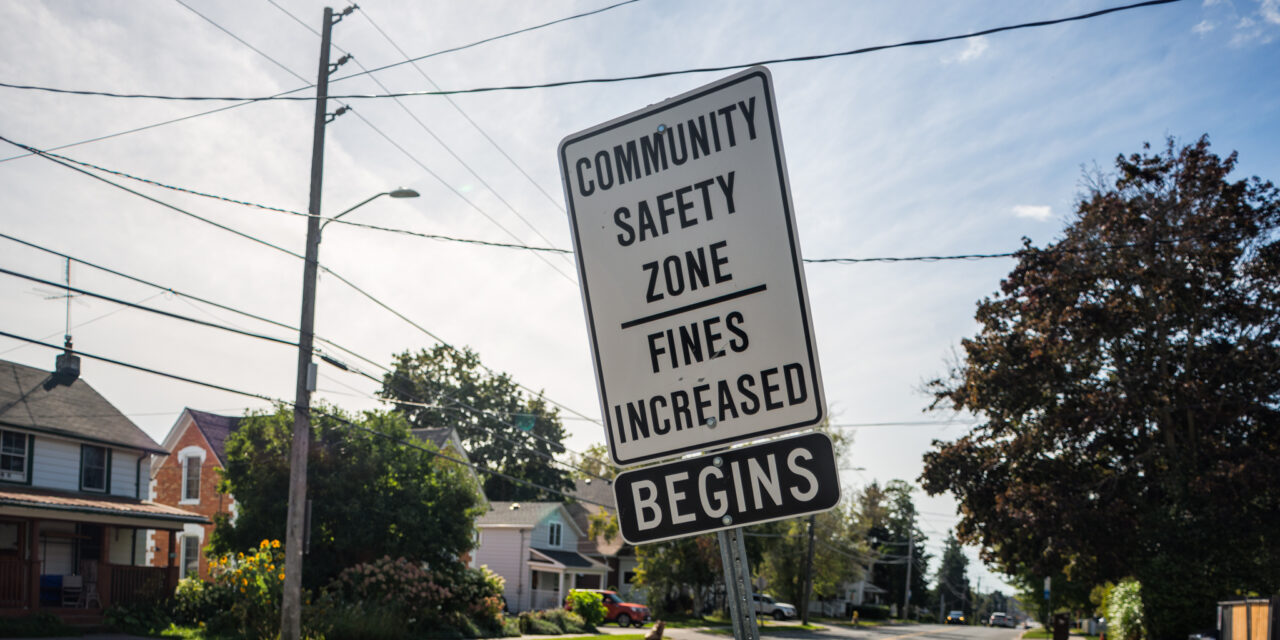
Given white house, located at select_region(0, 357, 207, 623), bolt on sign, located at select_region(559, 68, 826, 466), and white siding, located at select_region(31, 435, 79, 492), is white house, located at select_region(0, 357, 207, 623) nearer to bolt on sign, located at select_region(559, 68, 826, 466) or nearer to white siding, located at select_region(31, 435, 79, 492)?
white siding, located at select_region(31, 435, 79, 492)

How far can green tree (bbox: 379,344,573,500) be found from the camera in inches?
2793

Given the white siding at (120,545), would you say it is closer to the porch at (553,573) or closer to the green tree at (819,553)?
the porch at (553,573)

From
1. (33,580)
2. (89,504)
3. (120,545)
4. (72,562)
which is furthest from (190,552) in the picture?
(33,580)

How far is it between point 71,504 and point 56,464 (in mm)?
2600

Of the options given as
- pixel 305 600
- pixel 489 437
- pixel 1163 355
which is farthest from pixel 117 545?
pixel 489 437

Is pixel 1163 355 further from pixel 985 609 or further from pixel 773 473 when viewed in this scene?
pixel 985 609

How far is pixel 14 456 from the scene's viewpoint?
26.2 m

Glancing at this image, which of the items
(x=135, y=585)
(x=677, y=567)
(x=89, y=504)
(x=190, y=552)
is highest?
(x=89, y=504)

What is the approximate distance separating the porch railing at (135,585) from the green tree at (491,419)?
4136 centimetres

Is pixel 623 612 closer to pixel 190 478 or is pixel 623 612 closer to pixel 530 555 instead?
pixel 530 555

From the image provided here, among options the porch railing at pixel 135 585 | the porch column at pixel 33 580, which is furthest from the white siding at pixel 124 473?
the porch column at pixel 33 580

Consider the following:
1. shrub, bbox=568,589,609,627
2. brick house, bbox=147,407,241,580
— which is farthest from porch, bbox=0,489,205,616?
shrub, bbox=568,589,609,627

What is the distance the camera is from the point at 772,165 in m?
2.44

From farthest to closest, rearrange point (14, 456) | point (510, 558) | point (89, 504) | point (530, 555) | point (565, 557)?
point (565, 557)
point (530, 555)
point (510, 558)
point (89, 504)
point (14, 456)
